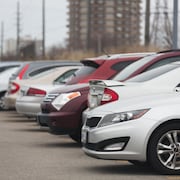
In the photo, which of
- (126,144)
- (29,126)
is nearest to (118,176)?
(126,144)

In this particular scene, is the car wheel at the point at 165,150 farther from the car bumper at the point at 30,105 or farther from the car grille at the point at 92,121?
the car bumper at the point at 30,105

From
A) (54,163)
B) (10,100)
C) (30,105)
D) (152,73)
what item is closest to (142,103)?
(152,73)

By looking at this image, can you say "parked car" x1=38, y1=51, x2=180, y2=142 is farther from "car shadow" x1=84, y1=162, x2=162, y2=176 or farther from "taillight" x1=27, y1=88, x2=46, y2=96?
"taillight" x1=27, y1=88, x2=46, y2=96

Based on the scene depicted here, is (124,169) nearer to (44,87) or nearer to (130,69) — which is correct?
(130,69)

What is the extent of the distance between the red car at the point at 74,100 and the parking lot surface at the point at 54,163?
0.42m

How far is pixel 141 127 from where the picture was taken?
27.5 ft

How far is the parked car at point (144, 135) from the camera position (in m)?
8.39

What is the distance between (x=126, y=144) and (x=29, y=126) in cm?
830

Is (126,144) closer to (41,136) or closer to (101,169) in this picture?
(101,169)

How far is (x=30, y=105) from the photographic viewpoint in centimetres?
1548

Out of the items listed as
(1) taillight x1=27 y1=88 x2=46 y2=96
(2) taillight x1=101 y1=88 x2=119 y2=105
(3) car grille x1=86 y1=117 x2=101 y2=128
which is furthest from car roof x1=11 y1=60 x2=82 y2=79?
(3) car grille x1=86 y1=117 x2=101 y2=128

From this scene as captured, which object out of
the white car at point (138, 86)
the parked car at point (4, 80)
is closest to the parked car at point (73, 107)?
the white car at point (138, 86)

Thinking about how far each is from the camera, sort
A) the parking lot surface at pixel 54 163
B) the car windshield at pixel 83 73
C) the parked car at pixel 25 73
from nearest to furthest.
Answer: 1. the parking lot surface at pixel 54 163
2. the car windshield at pixel 83 73
3. the parked car at pixel 25 73

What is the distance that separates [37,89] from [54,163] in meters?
5.86
